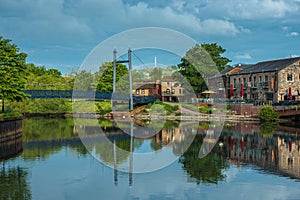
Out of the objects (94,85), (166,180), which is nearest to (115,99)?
(94,85)

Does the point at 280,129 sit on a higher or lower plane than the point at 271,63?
lower

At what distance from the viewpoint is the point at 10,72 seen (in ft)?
133

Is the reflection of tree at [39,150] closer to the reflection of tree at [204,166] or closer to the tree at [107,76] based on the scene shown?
the reflection of tree at [204,166]

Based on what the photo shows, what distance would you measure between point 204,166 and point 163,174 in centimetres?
327

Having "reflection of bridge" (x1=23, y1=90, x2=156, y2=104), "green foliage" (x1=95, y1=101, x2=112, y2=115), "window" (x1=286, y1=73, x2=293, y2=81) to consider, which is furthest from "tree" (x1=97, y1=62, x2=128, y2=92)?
"window" (x1=286, y1=73, x2=293, y2=81)

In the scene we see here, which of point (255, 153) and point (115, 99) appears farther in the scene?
point (115, 99)

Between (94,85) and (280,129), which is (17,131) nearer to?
(280,129)

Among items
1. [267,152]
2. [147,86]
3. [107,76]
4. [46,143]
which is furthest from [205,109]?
[267,152]

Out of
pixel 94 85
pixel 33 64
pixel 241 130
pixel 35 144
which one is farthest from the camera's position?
pixel 33 64

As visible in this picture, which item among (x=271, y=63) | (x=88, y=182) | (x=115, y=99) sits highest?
(x=271, y=63)

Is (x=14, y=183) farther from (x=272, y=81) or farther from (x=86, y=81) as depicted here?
(x=86, y=81)

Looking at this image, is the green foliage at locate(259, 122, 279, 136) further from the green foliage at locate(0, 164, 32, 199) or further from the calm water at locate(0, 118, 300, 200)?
the green foliage at locate(0, 164, 32, 199)

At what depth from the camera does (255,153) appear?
100 feet

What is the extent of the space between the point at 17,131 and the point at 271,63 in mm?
48185
